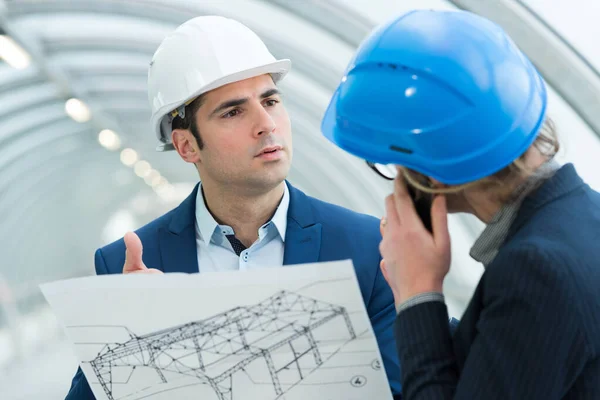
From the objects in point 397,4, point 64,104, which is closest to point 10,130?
point 64,104

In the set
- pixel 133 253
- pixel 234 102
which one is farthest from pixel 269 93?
pixel 133 253

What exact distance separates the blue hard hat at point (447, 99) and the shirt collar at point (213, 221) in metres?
1.51

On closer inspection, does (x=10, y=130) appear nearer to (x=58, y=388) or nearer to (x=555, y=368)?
(x=58, y=388)

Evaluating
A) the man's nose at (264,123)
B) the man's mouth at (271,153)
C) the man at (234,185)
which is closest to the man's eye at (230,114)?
the man at (234,185)

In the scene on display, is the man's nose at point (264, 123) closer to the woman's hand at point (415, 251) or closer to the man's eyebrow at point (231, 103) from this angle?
the man's eyebrow at point (231, 103)

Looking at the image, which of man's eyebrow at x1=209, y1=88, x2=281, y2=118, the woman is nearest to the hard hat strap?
man's eyebrow at x1=209, y1=88, x2=281, y2=118

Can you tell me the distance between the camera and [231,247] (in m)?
3.69

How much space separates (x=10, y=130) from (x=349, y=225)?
42.5 ft

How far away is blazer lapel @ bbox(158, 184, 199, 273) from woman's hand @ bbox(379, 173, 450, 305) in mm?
1456

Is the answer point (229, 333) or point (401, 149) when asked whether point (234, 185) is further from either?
point (401, 149)

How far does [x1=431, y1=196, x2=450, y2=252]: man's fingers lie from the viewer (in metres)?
2.21

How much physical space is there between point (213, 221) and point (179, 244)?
0.21 meters

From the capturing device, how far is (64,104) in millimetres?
15117

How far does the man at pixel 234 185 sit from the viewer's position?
3.54m
